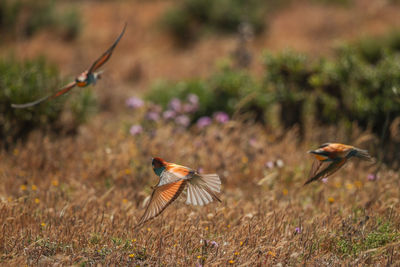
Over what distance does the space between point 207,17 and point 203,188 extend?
42.3 feet

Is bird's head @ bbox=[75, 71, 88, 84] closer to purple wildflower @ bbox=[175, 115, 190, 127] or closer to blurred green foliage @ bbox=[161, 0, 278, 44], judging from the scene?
purple wildflower @ bbox=[175, 115, 190, 127]

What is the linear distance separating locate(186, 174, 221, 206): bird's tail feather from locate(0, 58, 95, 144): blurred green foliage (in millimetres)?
3172

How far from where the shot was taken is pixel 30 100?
4.71 metres

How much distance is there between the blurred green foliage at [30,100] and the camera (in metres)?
4.62

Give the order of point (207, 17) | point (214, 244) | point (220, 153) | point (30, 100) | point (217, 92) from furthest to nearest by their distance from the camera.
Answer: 1. point (207, 17)
2. point (217, 92)
3. point (30, 100)
4. point (220, 153)
5. point (214, 244)

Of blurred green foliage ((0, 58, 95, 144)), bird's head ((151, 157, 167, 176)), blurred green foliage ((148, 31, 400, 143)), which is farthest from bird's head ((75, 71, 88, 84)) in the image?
blurred green foliage ((148, 31, 400, 143))

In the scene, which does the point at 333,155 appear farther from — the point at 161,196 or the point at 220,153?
the point at 220,153

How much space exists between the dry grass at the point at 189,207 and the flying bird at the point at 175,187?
43 cm

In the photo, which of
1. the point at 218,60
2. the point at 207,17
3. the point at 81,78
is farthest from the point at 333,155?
the point at 207,17

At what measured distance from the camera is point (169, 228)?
2.61 meters

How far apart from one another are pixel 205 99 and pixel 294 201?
275 cm

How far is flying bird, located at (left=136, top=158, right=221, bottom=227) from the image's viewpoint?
5.97ft

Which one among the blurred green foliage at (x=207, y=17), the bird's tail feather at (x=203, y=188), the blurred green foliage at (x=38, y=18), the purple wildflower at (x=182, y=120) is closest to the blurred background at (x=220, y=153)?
the purple wildflower at (x=182, y=120)

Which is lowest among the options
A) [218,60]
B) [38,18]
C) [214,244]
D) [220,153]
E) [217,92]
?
[214,244]
